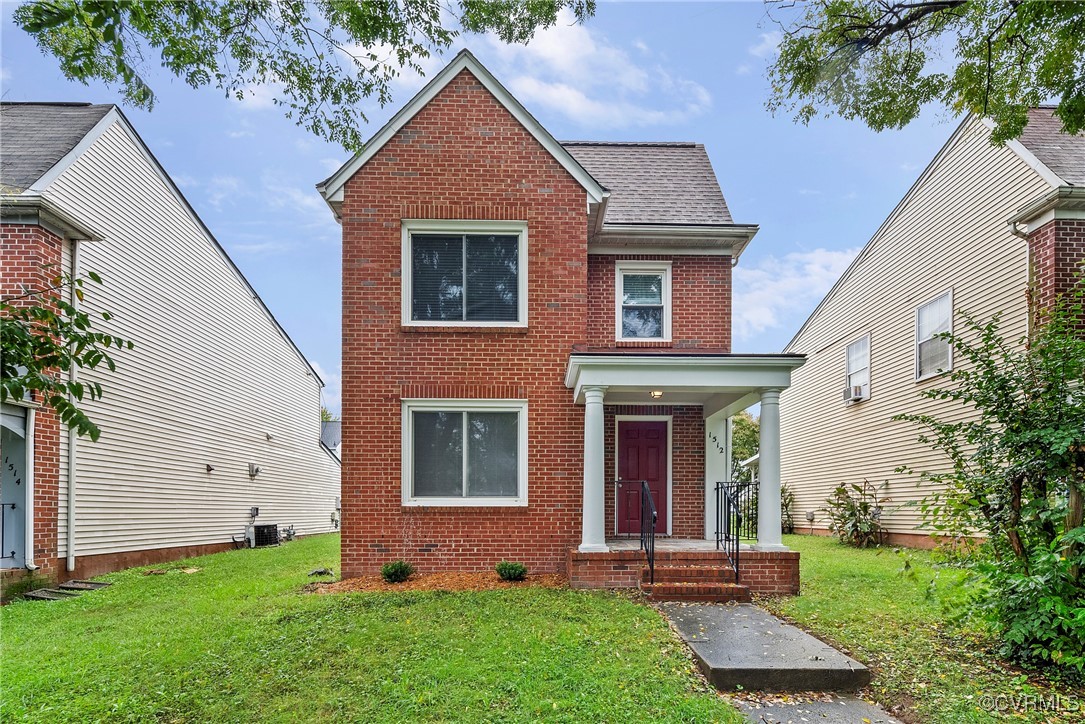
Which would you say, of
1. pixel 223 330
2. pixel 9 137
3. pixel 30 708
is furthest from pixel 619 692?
pixel 223 330

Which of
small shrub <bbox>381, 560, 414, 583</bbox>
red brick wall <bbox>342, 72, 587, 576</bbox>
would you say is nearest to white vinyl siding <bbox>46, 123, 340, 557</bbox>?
red brick wall <bbox>342, 72, 587, 576</bbox>

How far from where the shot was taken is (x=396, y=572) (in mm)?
8891

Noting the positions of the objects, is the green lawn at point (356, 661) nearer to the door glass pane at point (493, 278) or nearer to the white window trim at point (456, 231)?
the white window trim at point (456, 231)

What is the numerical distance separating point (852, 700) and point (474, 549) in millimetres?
5655

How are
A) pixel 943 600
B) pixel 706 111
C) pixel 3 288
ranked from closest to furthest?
1. pixel 943 600
2. pixel 3 288
3. pixel 706 111

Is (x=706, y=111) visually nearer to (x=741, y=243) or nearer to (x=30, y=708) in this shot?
(x=741, y=243)

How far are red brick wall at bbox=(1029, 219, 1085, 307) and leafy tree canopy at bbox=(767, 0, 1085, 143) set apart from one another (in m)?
2.82

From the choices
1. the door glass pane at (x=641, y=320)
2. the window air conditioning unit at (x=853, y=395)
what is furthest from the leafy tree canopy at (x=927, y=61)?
the window air conditioning unit at (x=853, y=395)

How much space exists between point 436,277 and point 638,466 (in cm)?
469

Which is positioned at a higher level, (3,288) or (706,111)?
(706,111)

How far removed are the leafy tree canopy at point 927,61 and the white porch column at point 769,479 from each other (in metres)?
3.99

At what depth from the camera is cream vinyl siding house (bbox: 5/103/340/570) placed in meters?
10.7

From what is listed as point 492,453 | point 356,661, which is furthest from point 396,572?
point 356,661

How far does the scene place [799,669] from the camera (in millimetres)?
5121
